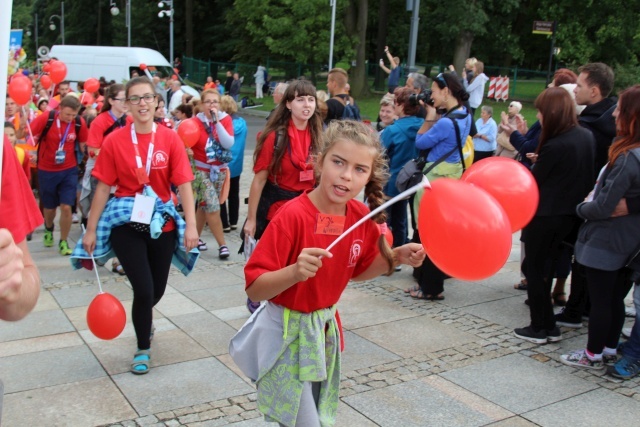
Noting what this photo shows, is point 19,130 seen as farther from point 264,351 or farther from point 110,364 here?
point 264,351

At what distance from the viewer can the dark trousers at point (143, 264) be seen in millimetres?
4602

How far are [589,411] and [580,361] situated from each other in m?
0.73

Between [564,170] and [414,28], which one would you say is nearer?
[564,170]

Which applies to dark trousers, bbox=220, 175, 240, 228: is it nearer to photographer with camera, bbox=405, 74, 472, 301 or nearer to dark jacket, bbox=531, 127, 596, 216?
photographer with camera, bbox=405, 74, 472, 301

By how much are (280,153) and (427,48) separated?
36.2 metres

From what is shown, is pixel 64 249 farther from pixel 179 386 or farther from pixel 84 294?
pixel 179 386

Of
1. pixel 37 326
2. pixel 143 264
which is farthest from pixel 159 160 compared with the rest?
pixel 37 326

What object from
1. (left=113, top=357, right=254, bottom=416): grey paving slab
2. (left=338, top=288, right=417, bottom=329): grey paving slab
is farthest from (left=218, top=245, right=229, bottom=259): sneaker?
(left=113, top=357, right=254, bottom=416): grey paving slab

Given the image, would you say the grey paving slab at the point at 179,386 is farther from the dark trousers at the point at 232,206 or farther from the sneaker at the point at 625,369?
the dark trousers at the point at 232,206

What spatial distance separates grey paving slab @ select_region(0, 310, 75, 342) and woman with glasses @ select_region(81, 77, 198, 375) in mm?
1131

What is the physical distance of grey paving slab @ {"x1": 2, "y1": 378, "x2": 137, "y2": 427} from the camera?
403cm

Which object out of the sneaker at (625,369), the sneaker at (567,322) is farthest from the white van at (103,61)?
the sneaker at (625,369)

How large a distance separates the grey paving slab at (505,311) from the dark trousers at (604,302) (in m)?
1.01

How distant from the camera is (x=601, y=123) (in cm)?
578
